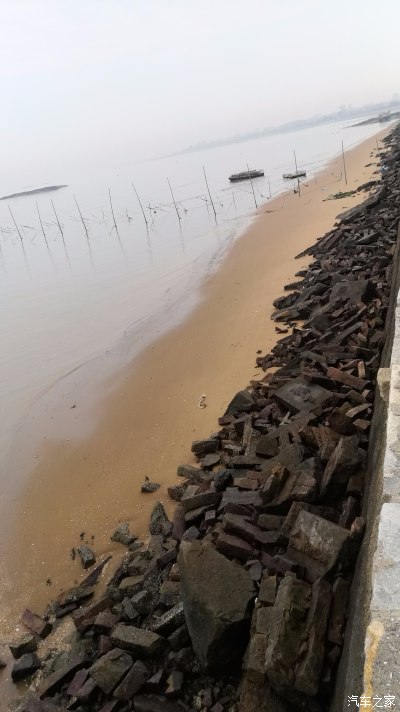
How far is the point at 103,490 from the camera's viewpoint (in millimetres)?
6523

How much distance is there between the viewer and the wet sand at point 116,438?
567 centimetres

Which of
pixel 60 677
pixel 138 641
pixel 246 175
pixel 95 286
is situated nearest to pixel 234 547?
pixel 138 641

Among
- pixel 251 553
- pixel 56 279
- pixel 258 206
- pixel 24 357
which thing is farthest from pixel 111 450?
pixel 258 206

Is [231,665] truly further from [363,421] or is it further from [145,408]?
[145,408]

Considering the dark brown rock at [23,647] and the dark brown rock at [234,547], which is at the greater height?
the dark brown rock at [234,547]

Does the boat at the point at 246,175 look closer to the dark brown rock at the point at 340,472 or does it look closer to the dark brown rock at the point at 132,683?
the dark brown rock at the point at 340,472

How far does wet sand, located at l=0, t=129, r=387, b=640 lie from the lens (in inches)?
223

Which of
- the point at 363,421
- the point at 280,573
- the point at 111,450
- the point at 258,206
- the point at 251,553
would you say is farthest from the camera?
the point at 258,206

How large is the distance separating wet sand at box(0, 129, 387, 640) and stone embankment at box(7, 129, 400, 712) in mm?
466

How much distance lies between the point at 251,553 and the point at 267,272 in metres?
11.7

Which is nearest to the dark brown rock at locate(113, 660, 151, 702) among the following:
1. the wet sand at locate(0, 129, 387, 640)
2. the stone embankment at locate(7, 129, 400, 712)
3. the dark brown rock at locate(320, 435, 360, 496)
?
the stone embankment at locate(7, 129, 400, 712)

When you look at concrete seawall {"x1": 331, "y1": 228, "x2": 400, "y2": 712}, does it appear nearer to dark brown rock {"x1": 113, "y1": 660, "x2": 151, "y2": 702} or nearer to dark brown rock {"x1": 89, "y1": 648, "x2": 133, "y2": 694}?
dark brown rock {"x1": 113, "y1": 660, "x2": 151, "y2": 702}

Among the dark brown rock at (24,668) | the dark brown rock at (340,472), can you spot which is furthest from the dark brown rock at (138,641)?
the dark brown rock at (340,472)

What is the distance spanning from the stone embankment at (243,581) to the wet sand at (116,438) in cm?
47
